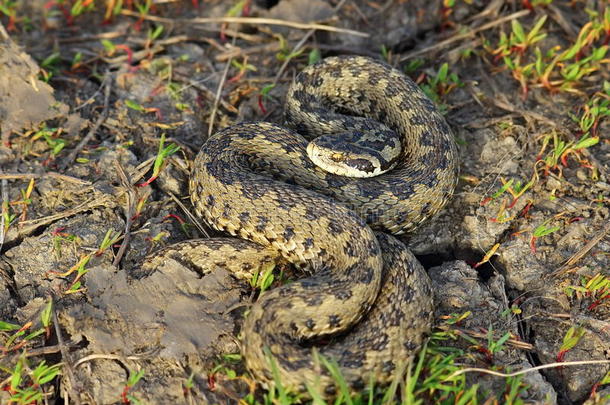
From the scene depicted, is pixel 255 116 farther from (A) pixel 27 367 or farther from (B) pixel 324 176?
(A) pixel 27 367

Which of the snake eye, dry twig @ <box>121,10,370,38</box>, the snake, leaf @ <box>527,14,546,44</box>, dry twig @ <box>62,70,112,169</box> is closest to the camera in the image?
the snake

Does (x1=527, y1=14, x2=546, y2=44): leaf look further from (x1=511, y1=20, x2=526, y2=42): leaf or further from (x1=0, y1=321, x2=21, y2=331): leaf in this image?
(x1=0, y1=321, x2=21, y2=331): leaf

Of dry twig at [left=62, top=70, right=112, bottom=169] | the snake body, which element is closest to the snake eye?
the snake body

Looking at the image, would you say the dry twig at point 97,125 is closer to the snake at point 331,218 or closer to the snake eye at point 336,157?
the snake at point 331,218

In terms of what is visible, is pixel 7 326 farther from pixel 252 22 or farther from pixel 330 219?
pixel 252 22

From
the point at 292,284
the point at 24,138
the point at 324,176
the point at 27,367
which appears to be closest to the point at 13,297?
the point at 27,367

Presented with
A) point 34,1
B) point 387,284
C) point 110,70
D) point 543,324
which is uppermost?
point 34,1
